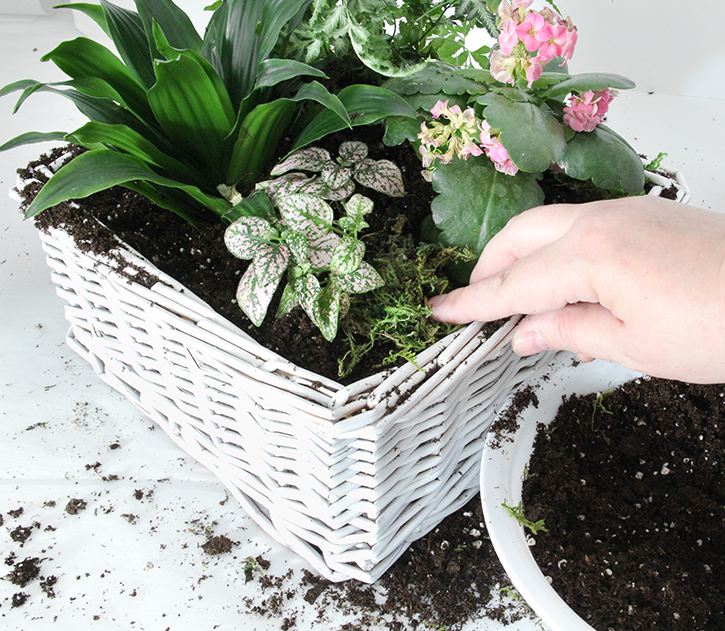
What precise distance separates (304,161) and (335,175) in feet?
0.19

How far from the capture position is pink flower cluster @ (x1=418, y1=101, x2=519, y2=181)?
88 centimetres

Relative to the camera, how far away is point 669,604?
2.77ft

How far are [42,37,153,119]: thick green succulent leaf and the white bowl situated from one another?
0.74m

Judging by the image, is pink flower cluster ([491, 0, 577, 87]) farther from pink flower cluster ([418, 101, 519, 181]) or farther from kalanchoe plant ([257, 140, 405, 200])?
kalanchoe plant ([257, 140, 405, 200])

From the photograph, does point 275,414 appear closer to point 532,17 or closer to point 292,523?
point 292,523

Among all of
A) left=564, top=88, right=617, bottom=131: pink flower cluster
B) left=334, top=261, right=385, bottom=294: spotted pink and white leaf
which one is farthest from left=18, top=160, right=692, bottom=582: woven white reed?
left=564, top=88, right=617, bottom=131: pink flower cluster

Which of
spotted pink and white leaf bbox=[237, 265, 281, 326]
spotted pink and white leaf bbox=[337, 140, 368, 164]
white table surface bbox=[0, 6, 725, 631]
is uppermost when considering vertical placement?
spotted pink and white leaf bbox=[337, 140, 368, 164]

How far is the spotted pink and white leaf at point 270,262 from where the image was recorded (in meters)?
0.84

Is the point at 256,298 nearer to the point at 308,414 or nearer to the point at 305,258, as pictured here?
the point at 305,258

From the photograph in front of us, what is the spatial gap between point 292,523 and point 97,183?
57 cm

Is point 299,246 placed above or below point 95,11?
below

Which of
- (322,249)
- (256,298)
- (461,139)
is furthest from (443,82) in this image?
(256,298)

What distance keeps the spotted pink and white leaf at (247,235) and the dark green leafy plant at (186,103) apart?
0.11 meters

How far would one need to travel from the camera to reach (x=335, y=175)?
954 millimetres
